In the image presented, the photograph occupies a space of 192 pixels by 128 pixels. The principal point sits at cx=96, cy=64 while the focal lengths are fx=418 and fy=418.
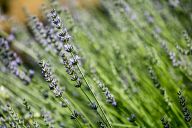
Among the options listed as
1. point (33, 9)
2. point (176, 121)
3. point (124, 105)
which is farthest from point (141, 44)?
point (33, 9)

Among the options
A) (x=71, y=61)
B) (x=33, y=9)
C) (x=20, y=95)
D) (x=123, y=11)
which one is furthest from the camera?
(x=33, y=9)

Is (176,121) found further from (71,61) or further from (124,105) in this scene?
(71,61)

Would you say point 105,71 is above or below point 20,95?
above

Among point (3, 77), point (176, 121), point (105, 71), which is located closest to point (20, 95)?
point (3, 77)

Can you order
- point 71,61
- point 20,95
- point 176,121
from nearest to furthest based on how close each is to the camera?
point 71,61 < point 176,121 < point 20,95

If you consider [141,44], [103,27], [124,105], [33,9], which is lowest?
[124,105]

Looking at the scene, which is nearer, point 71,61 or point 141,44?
point 71,61
